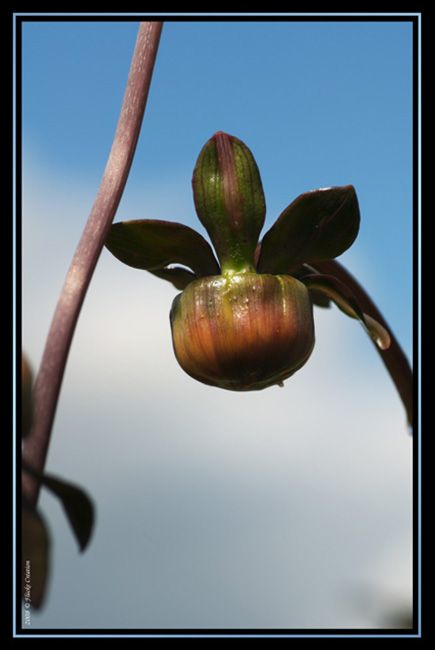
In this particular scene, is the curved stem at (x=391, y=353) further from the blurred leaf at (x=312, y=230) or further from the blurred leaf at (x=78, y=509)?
the blurred leaf at (x=78, y=509)

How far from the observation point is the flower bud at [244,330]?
25.6 inches

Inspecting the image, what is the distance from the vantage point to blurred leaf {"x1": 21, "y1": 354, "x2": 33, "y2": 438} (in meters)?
0.41

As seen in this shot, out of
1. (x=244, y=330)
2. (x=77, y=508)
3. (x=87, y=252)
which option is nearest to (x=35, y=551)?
(x=77, y=508)

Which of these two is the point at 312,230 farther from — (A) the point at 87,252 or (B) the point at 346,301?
(A) the point at 87,252

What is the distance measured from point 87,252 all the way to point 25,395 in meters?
0.09

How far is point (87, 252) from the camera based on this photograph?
0.46 meters

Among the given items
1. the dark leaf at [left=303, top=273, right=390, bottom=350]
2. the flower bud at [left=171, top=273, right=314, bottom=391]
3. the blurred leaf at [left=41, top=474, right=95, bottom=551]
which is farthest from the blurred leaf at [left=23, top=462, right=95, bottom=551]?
the dark leaf at [left=303, top=273, right=390, bottom=350]

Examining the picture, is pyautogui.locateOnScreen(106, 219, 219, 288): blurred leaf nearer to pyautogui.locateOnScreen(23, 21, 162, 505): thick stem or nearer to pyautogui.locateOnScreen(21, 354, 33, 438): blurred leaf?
pyautogui.locateOnScreen(23, 21, 162, 505): thick stem

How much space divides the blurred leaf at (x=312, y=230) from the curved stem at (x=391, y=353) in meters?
0.03

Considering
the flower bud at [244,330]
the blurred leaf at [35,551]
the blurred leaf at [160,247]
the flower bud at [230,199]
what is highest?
the flower bud at [230,199]

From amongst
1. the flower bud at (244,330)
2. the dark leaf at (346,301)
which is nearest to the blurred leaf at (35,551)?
the flower bud at (244,330)
